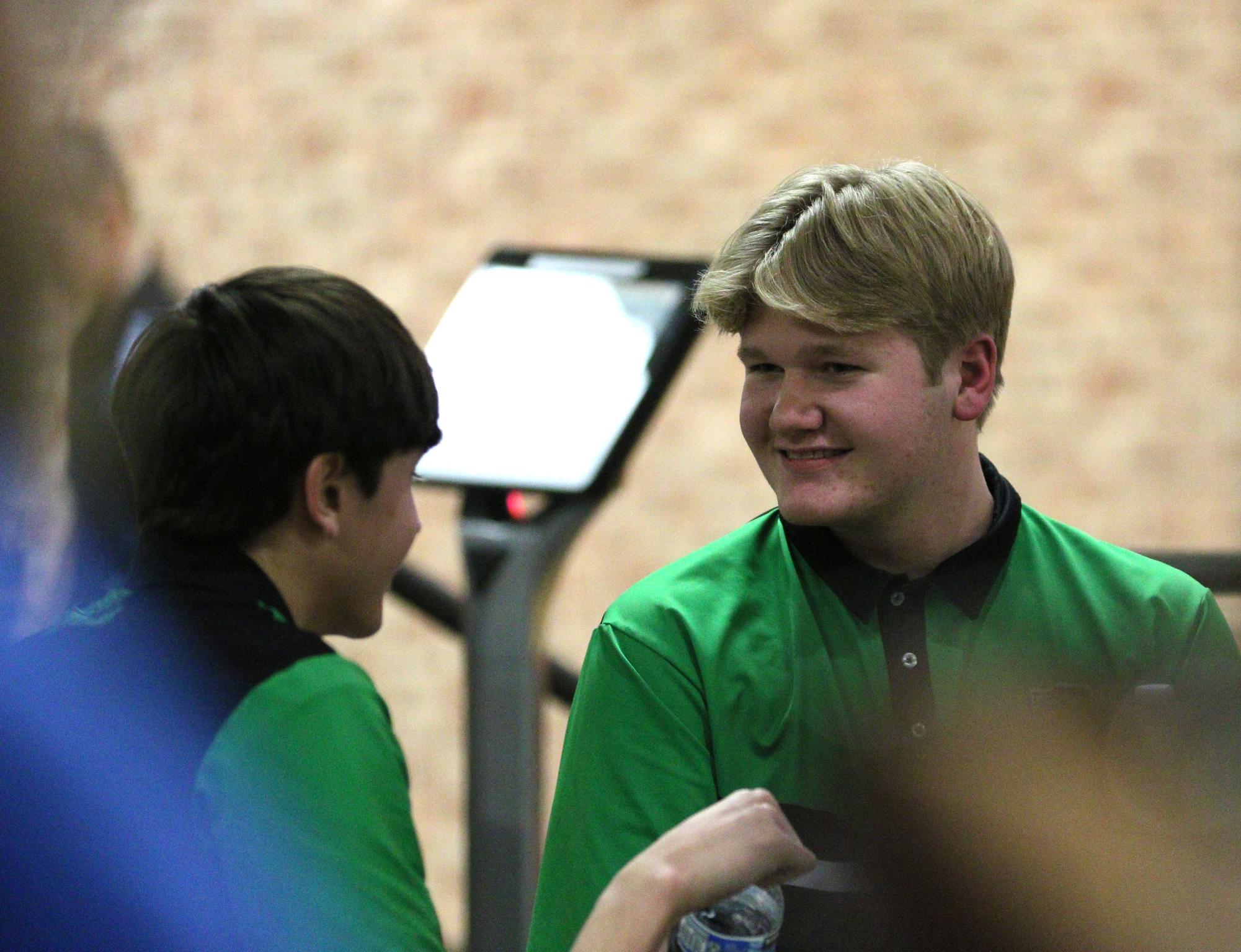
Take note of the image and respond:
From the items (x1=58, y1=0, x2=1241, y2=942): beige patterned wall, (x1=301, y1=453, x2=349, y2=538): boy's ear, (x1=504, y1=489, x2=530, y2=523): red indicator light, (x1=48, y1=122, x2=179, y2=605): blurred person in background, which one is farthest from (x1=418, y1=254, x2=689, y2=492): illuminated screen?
(x1=58, y1=0, x2=1241, y2=942): beige patterned wall

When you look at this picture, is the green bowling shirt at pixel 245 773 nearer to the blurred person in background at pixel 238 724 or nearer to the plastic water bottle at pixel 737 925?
the blurred person in background at pixel 238 724

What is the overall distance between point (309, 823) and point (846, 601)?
571 mm

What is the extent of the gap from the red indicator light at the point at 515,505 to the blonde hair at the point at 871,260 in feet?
2.40

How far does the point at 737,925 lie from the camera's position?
1144 millimetres

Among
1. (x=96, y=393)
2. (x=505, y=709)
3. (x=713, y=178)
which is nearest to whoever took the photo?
(x=505, y=709)

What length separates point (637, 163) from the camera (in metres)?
4.16

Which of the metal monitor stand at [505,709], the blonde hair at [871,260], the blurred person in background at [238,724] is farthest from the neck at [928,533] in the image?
the metal monitor stand at [505,709]

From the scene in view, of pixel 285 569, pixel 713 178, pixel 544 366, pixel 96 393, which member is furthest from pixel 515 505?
pixel 713 178

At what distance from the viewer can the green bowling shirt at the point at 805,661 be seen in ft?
4.39

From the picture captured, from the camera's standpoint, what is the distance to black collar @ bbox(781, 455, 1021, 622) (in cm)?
142

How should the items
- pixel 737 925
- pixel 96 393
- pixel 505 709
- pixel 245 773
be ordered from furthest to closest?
1. pixel 96 393
2. pixel 505 709
3. pixel 737 925
4. pixel 245 773

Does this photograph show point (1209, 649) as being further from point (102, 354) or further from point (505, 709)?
point (102, 354)

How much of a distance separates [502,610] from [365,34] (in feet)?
8.88

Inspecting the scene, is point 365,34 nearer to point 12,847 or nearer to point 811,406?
point 811,406
